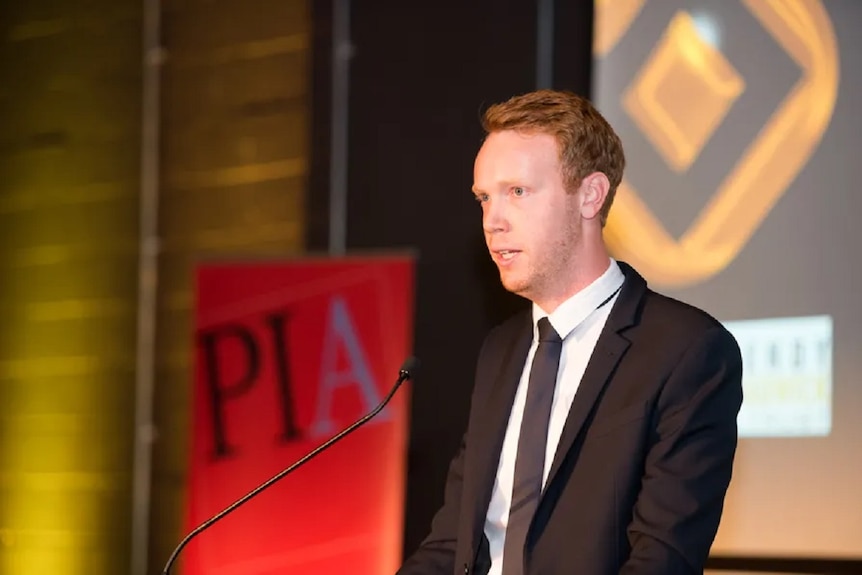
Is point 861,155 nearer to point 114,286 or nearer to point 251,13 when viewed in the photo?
point 251,13

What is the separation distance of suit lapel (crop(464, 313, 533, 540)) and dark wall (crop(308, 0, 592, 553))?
1.35 meters

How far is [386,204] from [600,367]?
2.08 m

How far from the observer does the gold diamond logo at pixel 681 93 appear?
357 centimetres

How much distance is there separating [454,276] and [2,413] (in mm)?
2138

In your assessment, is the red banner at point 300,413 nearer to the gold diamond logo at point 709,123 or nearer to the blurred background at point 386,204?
the blurred background at point 386,204

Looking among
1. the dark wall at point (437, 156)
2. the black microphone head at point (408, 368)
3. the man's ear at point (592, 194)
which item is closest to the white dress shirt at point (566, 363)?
the man's ear at point (592, 194)

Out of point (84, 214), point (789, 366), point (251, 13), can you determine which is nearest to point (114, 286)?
point (84, 214)

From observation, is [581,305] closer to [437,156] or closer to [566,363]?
[566,363]

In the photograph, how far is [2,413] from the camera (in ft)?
17.1

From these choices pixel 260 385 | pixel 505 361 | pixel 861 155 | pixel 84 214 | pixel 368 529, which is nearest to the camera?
pixel 505 361

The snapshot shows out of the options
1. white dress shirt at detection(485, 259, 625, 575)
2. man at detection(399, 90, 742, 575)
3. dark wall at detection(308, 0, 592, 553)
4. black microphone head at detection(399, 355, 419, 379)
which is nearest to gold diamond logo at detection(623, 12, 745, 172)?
dark wall at detection(308, 0, 592, 553)

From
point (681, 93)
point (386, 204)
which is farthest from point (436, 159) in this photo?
point (681, 93)

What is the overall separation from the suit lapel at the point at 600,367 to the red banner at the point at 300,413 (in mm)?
1718

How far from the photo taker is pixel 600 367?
7.58 feet
